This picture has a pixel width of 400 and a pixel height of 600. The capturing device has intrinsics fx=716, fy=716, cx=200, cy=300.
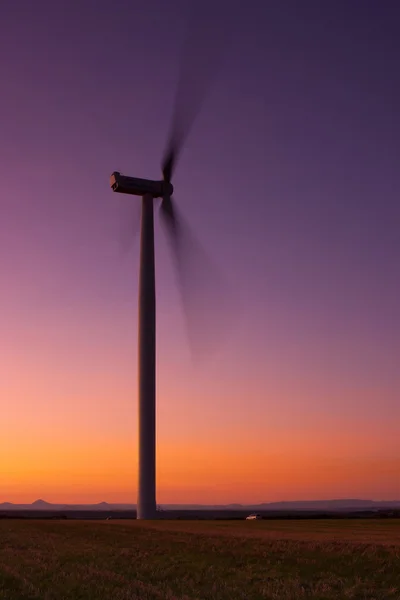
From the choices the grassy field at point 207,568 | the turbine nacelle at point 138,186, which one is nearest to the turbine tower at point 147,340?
the turbine nacelle at point 138,186

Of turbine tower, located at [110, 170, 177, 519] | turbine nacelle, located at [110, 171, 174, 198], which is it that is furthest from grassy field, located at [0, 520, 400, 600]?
turbine nacelle, located at [110, 171, 174, 198]

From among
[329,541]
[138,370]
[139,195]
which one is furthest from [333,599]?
[139,195]

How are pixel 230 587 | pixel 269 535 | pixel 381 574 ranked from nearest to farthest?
pixel 230 587
pixel 381 574
pixel 269 535

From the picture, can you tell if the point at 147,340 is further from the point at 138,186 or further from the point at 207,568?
the point at 207,568

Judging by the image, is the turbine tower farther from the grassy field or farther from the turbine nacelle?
the grassy field

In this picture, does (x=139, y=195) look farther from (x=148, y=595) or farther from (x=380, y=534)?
(x=148, y=595)

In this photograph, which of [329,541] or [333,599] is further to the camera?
[329,541]

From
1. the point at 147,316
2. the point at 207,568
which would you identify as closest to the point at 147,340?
the point at 147,316
